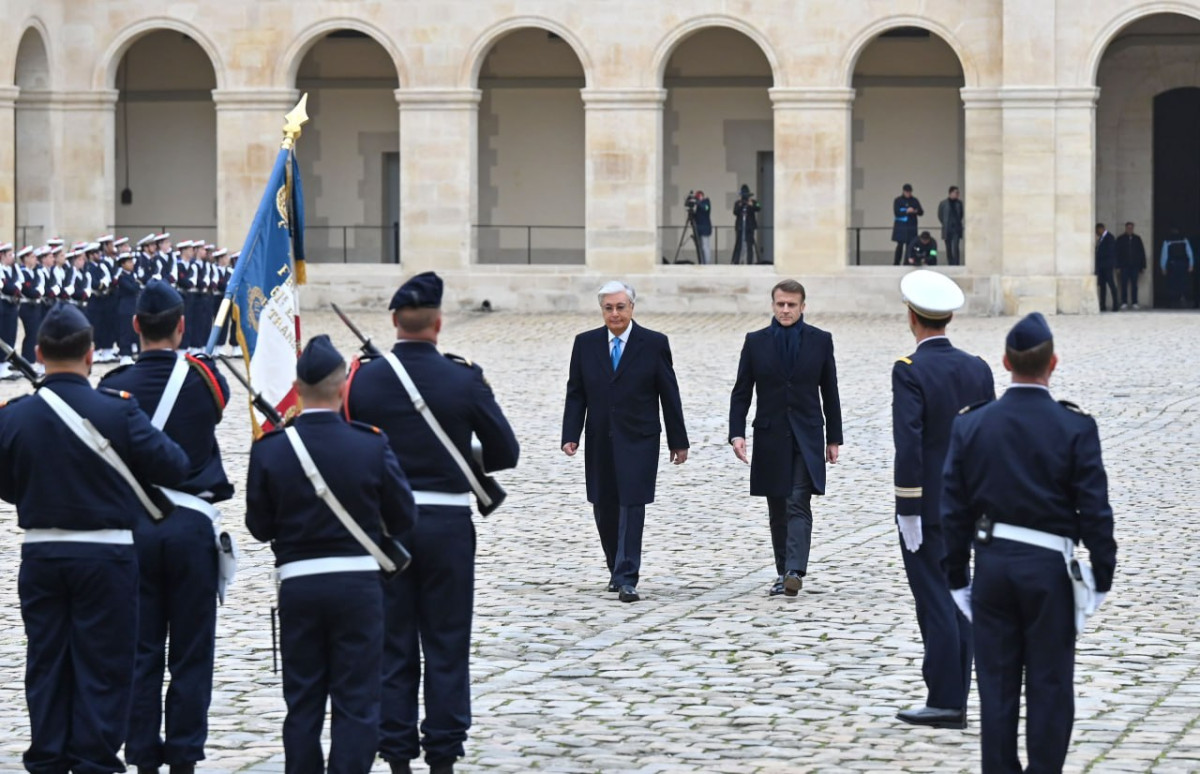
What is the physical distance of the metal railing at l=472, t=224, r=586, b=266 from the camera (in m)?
40.2

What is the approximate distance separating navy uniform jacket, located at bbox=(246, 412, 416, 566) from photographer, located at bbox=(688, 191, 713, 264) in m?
30.8

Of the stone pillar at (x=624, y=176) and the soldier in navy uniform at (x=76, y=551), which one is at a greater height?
the stone pillar at (x=624, y=176)

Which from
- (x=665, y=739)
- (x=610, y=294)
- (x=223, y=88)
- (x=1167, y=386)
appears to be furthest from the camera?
(x=223, y=88)

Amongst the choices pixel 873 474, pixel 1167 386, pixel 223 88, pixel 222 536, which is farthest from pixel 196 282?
pixel 222 536

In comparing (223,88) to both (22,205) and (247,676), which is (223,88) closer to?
(22,205)

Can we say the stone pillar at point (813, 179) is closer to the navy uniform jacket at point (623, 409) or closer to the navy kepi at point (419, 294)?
the navy uniform jacket at point (623, 409)

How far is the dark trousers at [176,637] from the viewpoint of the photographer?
7.80 m

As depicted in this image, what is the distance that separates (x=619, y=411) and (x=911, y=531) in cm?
339

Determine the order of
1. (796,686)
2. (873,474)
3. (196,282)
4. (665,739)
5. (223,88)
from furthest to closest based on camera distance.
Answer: (223,88), (196,282), (873,474), (796,686), (665,739)

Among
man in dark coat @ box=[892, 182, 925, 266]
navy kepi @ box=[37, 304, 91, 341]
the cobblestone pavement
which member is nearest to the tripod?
man in dark coat @ box=[892, 182, 925, 266]

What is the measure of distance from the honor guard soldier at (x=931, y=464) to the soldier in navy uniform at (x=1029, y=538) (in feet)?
5.34

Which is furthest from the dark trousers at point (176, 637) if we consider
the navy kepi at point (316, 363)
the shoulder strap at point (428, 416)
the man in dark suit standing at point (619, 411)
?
the man in dark suit standing at point (619, 411)

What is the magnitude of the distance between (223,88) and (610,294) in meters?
26.2

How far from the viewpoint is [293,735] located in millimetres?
7109
